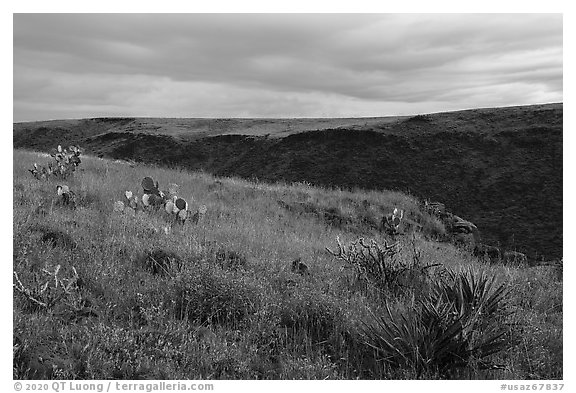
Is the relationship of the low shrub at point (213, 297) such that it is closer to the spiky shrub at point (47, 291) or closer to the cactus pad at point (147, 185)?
the spiky shrub at point (47, 291)

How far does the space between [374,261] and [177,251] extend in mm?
2353

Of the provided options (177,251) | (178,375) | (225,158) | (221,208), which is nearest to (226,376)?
(178,375)

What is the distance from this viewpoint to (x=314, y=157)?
77.2 feet

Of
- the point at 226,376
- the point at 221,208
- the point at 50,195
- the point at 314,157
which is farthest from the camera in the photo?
the point at 314,157

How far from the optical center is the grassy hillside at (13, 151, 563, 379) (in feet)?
12.1

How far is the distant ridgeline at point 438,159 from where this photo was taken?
16.1m

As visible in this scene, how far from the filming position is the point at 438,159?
21188 mm

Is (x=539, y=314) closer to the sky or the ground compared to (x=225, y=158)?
closer to the ground

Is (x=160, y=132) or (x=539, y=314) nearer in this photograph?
(x=539, y=314)

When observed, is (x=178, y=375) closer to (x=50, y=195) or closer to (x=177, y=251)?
(x=177, y=251)

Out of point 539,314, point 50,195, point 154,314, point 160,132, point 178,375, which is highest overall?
point 160,132

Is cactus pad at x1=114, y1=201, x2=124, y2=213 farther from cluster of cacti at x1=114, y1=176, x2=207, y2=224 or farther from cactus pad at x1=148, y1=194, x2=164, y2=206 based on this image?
cactus pad at x1=148, y1=194, x2=164, y2=206

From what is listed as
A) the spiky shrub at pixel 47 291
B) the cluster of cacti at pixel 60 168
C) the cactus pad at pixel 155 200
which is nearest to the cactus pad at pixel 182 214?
the cactus pad at pixel 155 200
